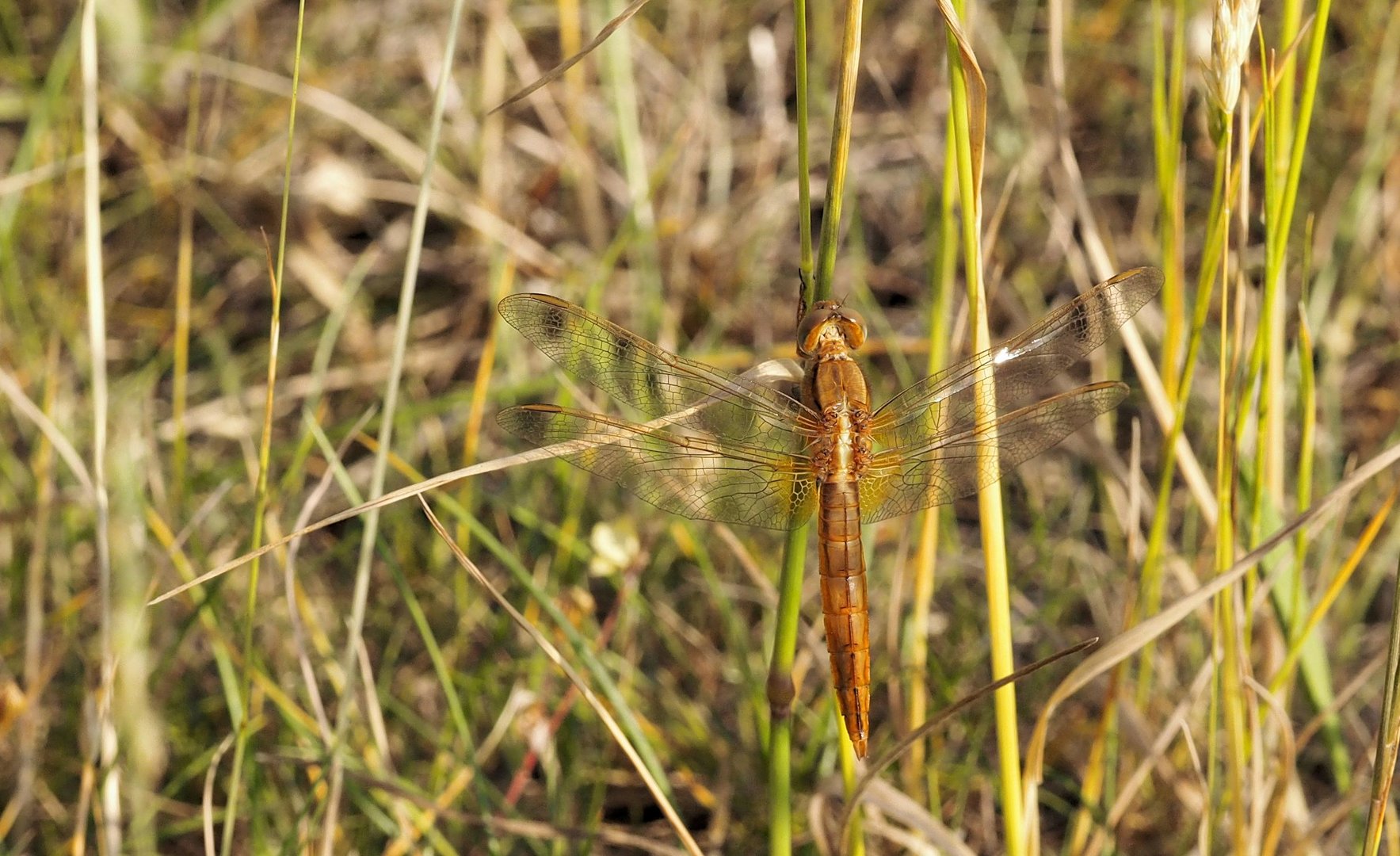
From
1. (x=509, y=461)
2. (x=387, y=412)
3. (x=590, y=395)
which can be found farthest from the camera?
(x=590, y=395)

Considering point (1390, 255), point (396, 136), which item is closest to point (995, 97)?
point (1390, 255)

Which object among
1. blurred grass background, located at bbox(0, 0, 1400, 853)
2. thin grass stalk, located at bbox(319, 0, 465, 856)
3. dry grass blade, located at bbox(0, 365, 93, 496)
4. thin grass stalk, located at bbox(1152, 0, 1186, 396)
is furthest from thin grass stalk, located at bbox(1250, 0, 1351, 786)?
dry grass blade, located at bbox(0, 365, 93, 496)

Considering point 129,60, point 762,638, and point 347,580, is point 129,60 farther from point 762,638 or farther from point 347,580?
point 762,638

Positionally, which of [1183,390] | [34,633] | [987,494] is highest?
[1183,390]

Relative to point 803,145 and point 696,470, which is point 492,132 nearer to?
point 696,470

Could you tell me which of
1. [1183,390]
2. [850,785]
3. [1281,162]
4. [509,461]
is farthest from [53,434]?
[1281,162]

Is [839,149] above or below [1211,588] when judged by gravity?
above
